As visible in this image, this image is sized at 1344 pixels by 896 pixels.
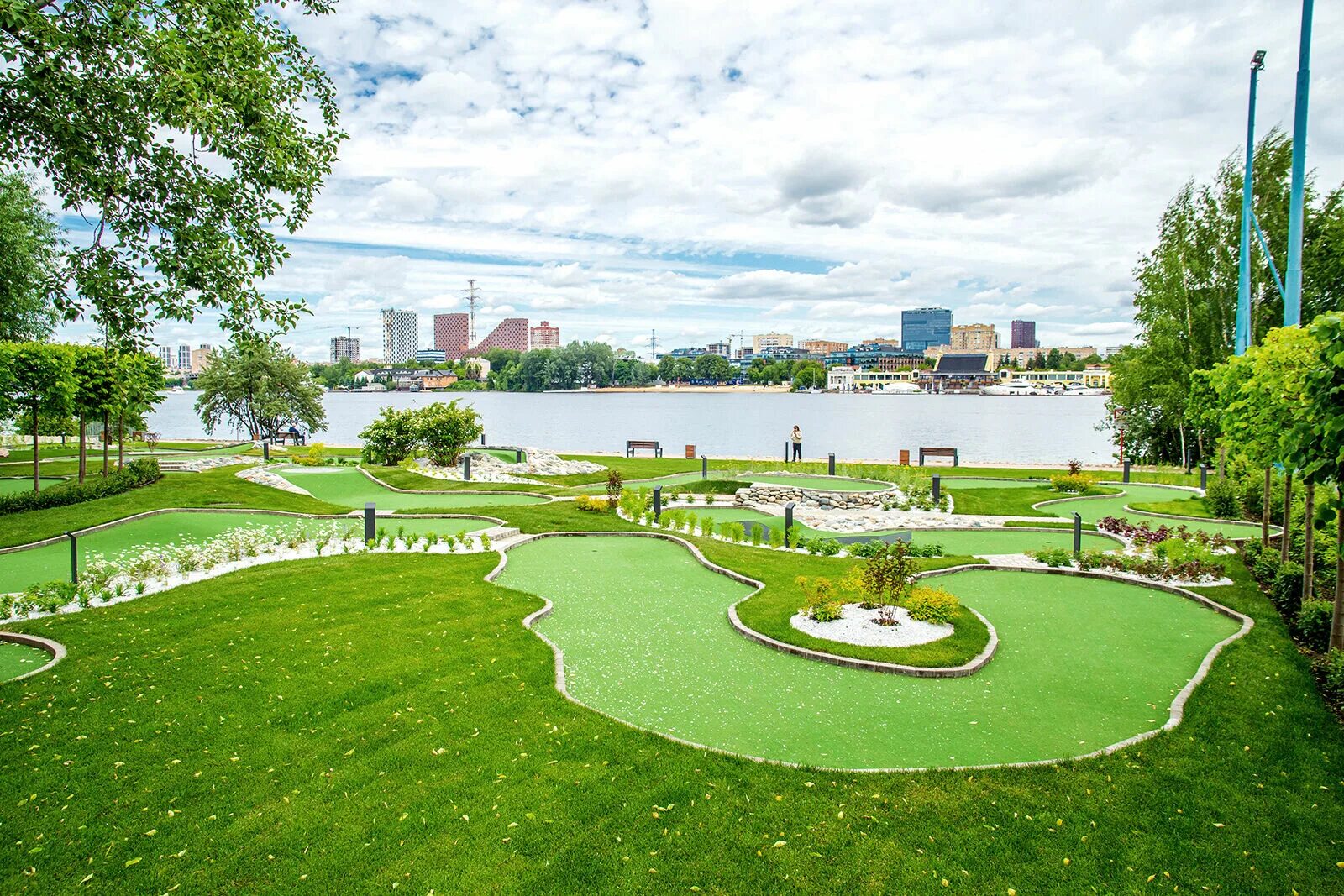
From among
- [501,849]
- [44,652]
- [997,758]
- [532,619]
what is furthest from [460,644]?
[997,758]

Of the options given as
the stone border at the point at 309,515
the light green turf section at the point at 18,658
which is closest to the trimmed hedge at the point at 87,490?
the stone border at the point at 309,515

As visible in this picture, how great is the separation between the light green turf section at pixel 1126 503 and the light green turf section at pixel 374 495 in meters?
13.8

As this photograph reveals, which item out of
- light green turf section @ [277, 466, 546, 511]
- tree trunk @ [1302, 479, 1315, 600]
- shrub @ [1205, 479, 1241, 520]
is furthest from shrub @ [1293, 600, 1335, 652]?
light green turf section @ [277, 466, 546, 511]

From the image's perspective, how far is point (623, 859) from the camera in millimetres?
4336

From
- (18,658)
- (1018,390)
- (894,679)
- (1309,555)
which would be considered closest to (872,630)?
(894,679)

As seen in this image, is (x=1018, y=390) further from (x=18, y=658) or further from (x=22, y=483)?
(x=18, y=658)

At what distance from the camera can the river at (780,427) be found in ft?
157

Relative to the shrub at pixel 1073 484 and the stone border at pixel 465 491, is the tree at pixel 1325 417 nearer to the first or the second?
the shrub at pixel 1073 484

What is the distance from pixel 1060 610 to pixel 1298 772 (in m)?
4.38

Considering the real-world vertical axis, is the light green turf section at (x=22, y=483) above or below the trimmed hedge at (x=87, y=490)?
below

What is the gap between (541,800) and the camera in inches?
193

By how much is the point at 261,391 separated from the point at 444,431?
698 inches

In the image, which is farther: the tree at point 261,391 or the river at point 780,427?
the river at point 780,427

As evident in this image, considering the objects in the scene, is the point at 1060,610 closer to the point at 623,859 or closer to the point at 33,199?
the point at 623,859
